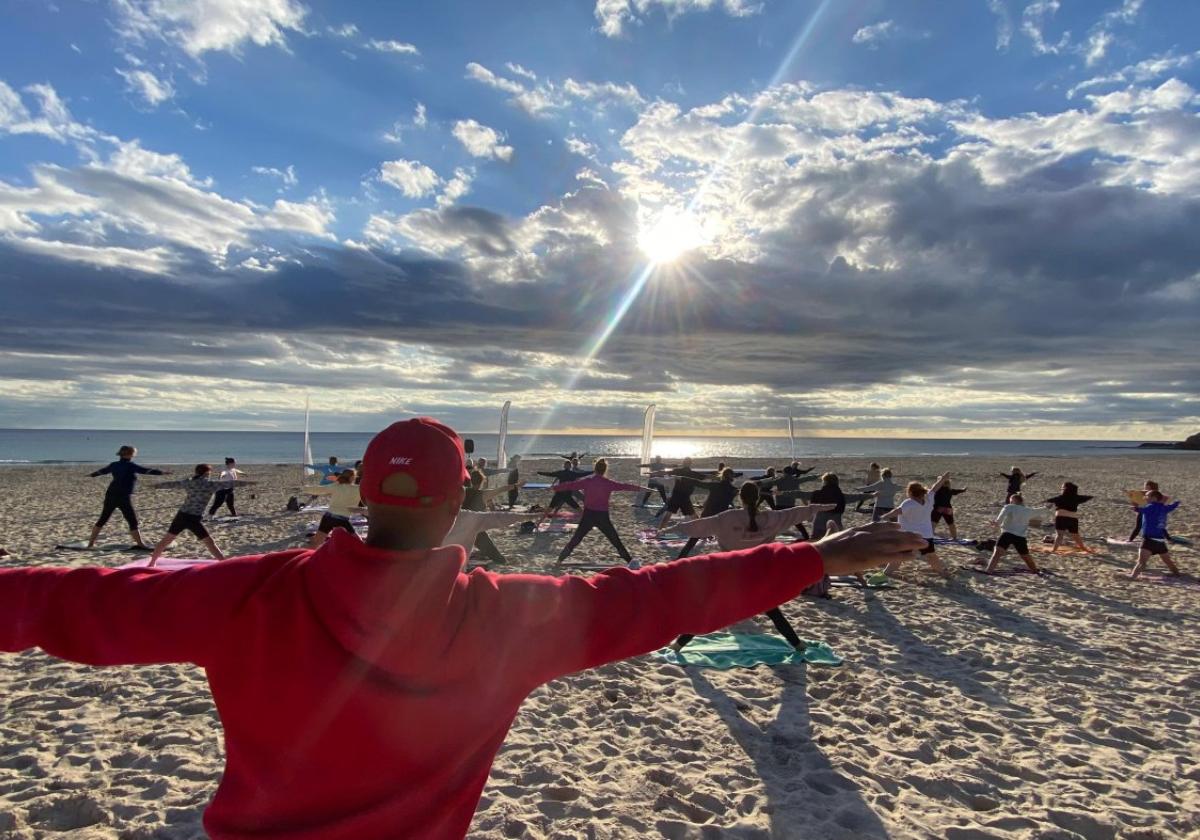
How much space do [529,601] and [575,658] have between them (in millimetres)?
165

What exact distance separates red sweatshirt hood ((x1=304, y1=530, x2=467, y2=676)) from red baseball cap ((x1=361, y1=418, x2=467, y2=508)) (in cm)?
12

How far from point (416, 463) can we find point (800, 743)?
4878 mm

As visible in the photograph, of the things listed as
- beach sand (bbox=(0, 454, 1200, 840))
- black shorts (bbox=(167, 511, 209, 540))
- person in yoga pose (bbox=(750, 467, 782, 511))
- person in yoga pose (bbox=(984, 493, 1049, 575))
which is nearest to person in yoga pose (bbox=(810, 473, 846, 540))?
person in yoga pose (bbox=(750, 467, 782, 511))

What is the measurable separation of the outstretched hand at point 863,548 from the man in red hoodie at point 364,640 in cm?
20

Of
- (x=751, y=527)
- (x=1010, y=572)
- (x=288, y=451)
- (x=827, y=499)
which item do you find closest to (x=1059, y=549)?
(x=1010, y=572)

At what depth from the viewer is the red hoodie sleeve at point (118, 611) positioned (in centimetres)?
143

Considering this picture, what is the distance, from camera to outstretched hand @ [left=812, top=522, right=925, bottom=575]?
165cm

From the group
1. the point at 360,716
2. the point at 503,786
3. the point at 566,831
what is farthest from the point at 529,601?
the point at 503,786

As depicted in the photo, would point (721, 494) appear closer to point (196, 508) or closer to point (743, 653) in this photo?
point (743, 653)

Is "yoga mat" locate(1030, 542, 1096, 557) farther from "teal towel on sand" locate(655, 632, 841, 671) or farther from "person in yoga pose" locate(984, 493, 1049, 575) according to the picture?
"teal towel on sand" locate(655, 632, 841, 671)

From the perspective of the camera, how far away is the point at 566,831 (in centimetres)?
419

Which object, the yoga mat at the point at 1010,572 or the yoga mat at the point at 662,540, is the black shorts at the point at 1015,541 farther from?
the yoga mat at the point at 662,540

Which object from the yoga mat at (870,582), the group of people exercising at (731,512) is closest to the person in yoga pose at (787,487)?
the group of people exercising at (731,512)

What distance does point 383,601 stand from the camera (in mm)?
1419
